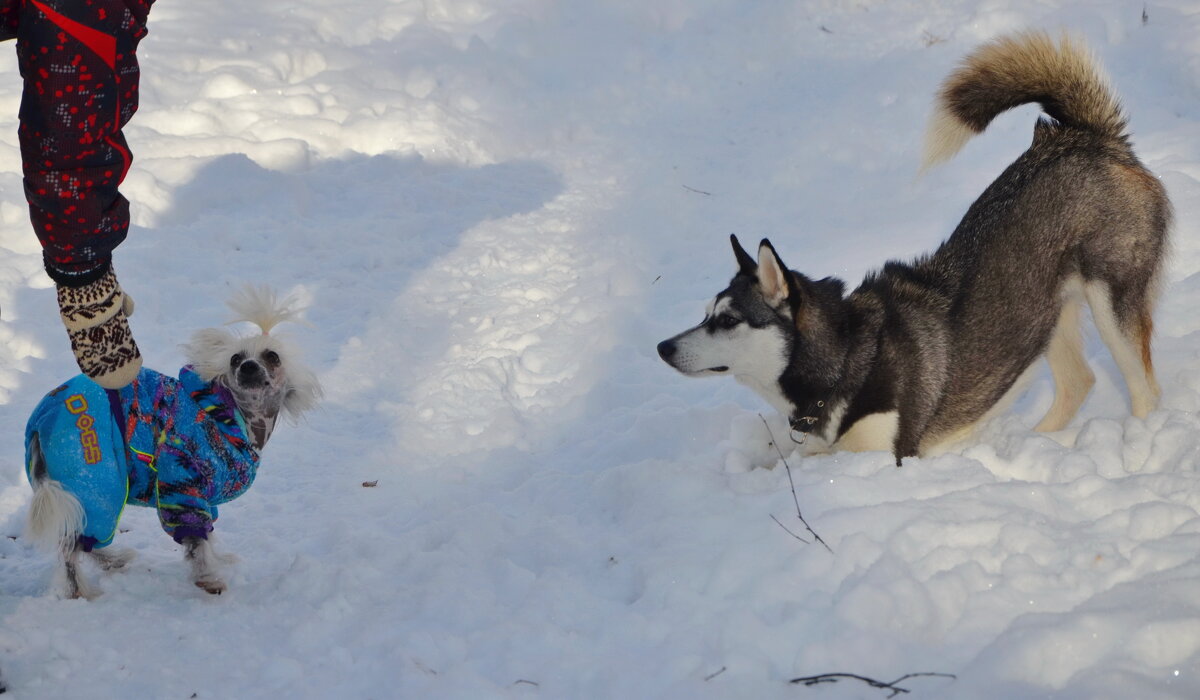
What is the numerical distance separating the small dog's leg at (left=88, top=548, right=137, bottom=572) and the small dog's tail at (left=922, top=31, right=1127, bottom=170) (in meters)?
3.98

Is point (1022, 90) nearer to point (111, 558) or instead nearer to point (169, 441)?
point (169, 441)

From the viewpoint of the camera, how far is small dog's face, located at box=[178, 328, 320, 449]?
12.8ft

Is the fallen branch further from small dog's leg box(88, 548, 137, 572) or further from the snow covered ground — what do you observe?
small dog's leg box(88, 548, 137, 572)

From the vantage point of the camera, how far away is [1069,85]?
4.59m

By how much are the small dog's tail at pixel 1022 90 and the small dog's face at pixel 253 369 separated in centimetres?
315

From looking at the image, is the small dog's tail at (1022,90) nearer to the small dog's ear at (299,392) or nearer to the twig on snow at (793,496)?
the twig on snow at (793,496)

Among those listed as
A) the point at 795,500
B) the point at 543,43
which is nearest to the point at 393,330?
the point at 795,500

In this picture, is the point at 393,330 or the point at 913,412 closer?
the point at 913,412

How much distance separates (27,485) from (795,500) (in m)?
3.24

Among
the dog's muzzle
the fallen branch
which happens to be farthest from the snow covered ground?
the dog's muzzle

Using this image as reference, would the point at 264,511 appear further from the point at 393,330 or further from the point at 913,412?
the point at 913,412

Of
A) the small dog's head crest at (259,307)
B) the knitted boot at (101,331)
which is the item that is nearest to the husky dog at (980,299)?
the small dog's head crest at (259,307)

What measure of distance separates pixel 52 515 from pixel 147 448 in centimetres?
38

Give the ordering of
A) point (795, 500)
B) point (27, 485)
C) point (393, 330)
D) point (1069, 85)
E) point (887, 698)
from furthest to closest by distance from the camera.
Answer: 1. point (393, 330)
2. point (1069, 85)
3. point (27, 485)
4. point (795, 500)
5. point (887, 698)
